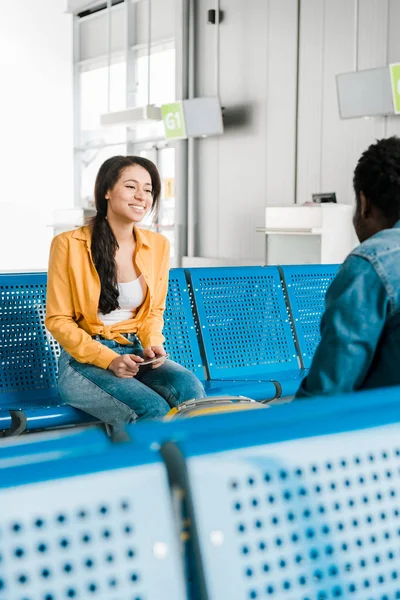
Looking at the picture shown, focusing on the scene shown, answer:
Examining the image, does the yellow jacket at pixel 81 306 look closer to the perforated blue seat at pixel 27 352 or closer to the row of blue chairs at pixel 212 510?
the perforated blue seat at pixel 27 352

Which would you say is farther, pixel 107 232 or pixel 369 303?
pixel 107 232

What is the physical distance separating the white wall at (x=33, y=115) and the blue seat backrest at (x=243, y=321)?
1111 centimetres

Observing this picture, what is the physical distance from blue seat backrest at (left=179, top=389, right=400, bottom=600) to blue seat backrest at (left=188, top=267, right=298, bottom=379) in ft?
9.48

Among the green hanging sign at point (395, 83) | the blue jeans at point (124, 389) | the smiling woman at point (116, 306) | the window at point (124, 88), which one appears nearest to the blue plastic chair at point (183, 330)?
the smiling woman at point (116, 306)

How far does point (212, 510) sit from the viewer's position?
3.39 feet

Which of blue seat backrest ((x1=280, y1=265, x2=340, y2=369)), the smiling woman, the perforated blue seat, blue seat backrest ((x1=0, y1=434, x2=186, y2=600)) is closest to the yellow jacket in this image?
the smiling woman

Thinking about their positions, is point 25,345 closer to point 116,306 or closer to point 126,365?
point 116,306

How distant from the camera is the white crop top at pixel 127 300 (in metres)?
3.29

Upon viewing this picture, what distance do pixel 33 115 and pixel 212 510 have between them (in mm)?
14522

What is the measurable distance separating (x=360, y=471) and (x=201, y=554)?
0.30 m

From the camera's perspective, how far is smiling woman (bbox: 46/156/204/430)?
3.07m

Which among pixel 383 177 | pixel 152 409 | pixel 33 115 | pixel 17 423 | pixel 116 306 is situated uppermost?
pixel 33 115

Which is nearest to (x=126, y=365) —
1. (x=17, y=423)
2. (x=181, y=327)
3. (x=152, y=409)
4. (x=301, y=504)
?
(x=152, y=409)

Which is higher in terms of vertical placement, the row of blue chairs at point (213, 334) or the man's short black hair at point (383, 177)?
the man's short black hair at point (383, 177)
